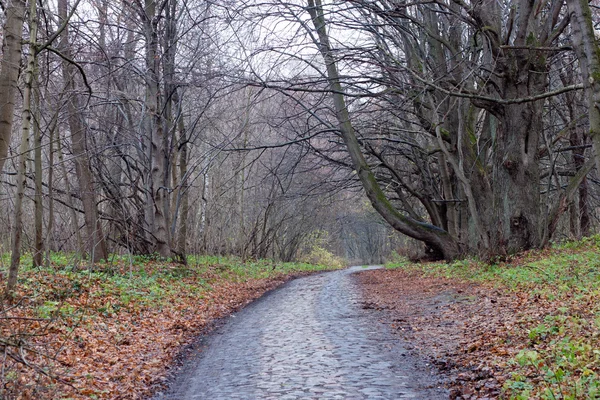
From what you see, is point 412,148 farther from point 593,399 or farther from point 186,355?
point 593,399

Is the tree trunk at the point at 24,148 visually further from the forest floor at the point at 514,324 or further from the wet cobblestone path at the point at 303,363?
the forest floor at the point at 514,324

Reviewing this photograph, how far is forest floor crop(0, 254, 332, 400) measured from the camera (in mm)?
5569

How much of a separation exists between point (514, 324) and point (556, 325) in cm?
83

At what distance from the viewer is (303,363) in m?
6.96

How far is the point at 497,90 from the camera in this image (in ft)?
46.5

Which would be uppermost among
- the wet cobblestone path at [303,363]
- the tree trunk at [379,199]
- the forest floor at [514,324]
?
the tree trunk at [379,199]

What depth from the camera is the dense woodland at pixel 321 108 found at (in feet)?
38.4

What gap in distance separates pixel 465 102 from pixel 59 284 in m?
13.5

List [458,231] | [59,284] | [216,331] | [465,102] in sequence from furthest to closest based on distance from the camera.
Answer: [458,231] → [465,102] → [59,284] → [216,331]

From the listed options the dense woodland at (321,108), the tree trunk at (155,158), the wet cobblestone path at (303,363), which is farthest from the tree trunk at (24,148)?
the tree trunk at (155,158)

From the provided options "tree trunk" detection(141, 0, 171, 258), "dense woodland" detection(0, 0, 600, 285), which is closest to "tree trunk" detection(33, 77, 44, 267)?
"dense woodland" detection(0, 0, 600, 285)

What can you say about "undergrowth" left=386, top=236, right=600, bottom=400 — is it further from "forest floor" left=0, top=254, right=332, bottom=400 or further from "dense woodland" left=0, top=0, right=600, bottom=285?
"forest floor" left=0, top=254, right=332, bottom=400

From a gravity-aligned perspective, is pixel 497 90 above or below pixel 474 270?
above

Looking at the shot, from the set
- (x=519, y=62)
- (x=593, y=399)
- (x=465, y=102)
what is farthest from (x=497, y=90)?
(x=593, y=399)
